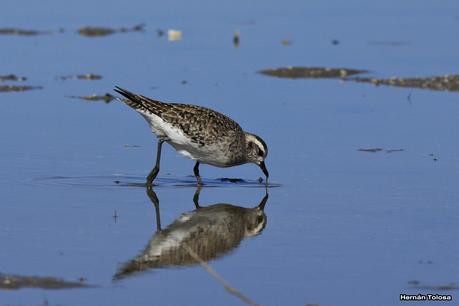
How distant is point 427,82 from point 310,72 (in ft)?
6.91

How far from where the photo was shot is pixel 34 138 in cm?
1647

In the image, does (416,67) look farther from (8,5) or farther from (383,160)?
(8,5)

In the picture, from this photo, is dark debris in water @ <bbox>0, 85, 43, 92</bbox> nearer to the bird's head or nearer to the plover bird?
the plover bird

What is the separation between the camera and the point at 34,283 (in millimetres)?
10172

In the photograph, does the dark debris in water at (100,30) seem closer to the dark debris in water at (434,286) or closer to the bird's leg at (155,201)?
the bird's leg at (155,201)

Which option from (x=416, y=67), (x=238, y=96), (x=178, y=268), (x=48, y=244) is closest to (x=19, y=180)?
(x=48, y=244)

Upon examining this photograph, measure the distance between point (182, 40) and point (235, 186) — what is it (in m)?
9.93

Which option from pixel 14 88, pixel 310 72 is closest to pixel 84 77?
pixel 14 88

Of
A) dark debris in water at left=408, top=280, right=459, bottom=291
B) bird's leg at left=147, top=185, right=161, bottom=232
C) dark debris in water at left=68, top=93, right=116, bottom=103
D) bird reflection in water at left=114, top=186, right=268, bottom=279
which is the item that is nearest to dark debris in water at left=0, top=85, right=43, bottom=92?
dark debris in water at left=68, top=93, right=116, bottom=103

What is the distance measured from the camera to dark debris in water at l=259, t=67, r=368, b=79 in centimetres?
2122

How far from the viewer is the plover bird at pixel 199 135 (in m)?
15.1

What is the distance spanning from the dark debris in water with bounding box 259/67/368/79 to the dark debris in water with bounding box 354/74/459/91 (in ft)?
1.78

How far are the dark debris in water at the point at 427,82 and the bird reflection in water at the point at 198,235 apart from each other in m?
6.96

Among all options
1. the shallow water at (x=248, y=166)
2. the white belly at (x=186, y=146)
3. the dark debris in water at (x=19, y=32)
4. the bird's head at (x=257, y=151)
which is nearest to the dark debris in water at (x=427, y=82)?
the shallow water at (x=248, y=166)
